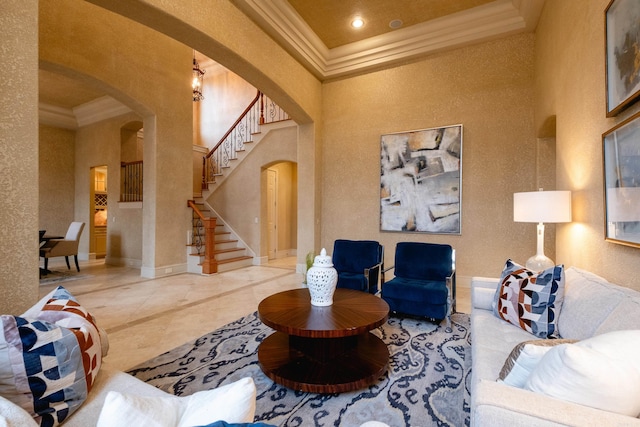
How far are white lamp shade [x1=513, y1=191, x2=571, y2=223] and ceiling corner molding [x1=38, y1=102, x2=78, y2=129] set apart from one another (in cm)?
1052

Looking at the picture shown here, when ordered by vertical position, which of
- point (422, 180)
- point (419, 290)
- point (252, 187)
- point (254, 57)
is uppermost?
point (254, 57)

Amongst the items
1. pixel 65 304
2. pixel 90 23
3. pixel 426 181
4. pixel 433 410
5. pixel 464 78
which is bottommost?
pixel 433 410

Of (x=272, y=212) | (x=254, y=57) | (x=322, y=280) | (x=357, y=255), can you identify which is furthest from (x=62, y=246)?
(x=322, y=280)

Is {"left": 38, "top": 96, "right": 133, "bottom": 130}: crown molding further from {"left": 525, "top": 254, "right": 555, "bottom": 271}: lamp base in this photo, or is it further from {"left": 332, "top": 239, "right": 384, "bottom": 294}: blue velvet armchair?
{"left": 525, "top": 254, "right": 555, "bottom": 271}: lamp base

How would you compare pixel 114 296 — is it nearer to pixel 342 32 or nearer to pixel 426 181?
pixel 426 181

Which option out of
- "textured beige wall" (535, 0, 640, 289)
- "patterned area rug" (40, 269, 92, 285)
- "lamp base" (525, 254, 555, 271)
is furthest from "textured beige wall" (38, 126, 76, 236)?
"textured beige wall" (535, 0, 640, 289)

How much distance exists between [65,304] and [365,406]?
1.80 metres

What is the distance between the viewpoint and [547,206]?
2.84 m

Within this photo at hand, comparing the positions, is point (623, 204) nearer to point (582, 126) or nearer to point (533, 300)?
point (533, 300)

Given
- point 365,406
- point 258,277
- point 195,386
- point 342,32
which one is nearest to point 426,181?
point 342,32

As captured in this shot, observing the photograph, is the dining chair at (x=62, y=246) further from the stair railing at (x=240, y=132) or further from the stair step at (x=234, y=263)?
the stair step at (x=234, y=263)

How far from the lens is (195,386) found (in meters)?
2.17

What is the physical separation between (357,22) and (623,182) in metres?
4.42

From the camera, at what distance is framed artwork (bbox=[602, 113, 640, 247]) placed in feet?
5.79
